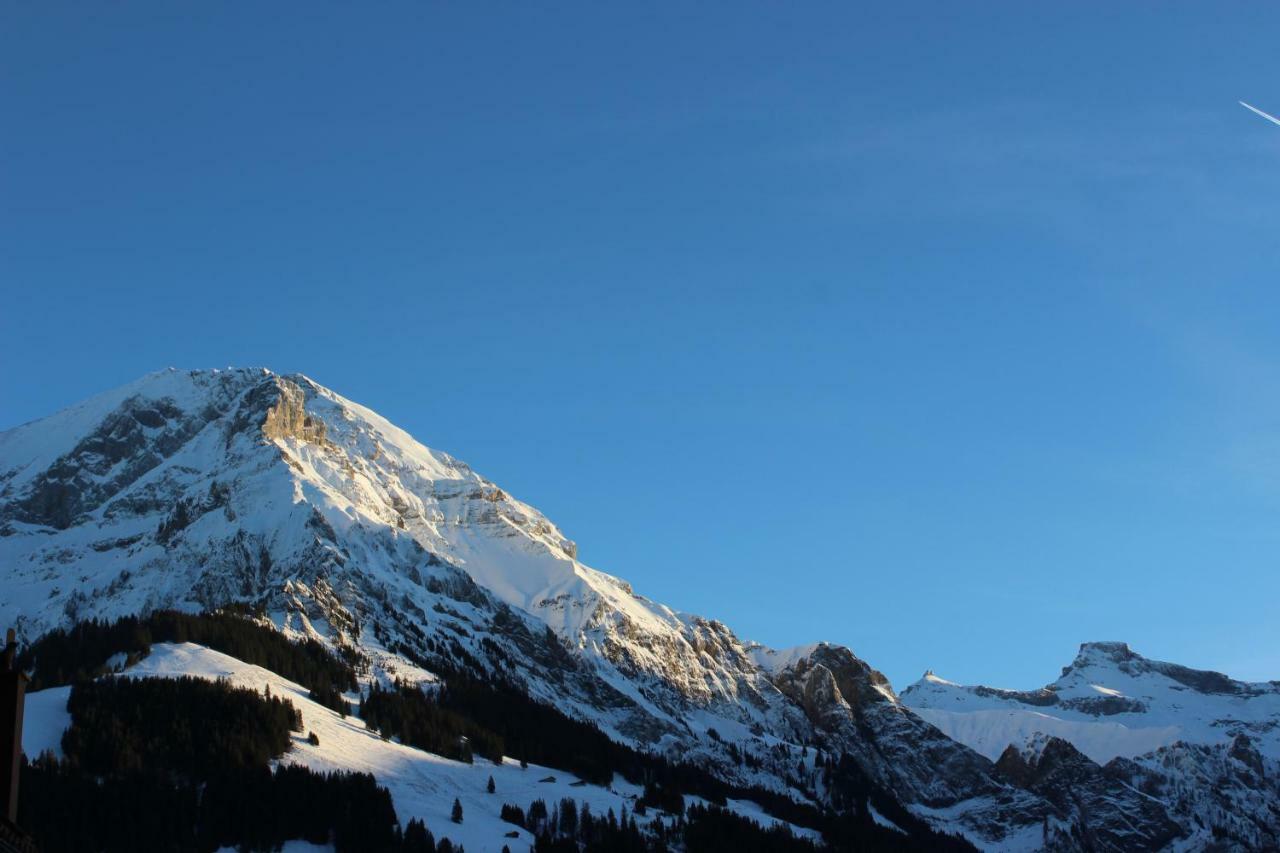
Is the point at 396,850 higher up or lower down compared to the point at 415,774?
lower down

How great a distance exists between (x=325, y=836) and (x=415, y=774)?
31.1 meters

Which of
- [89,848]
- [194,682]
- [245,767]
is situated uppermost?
[194,682]

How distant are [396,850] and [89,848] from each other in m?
31.5

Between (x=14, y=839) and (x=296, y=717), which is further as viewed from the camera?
(x=296, y=717)

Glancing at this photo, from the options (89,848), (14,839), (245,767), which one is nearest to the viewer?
(14,839)

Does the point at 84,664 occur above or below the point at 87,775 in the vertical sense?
above

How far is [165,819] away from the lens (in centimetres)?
14838

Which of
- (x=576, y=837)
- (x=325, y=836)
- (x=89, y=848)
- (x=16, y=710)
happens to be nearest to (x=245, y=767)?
(x=325, y=836)

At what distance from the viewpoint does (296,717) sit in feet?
604

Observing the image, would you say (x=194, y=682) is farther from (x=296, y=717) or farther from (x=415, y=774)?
(x=415, y=774)

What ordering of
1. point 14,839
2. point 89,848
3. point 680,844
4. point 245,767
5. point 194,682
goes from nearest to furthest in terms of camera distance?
point 14,839 < point 89,848 < point 245,767 < point 194,682 < point 680,844

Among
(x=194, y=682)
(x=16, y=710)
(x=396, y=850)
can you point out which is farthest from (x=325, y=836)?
(x=16, y=710)

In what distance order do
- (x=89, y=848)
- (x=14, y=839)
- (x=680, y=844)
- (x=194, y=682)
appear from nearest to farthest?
(x=14, y=839) < (x=89, y=848) < (x=194, y=682) < (x=680, y=844)

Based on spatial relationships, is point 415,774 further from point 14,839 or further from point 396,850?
point 14,839
